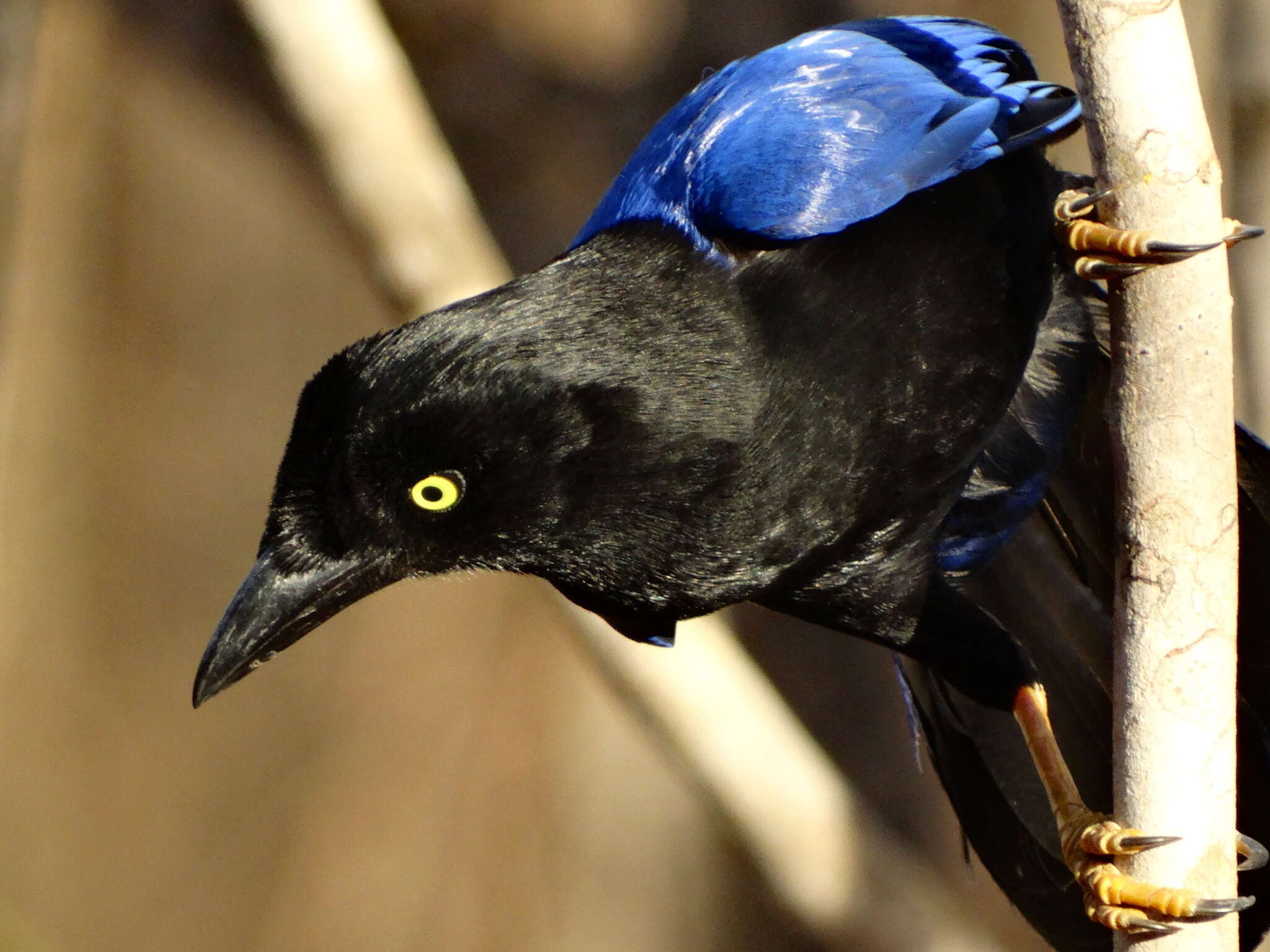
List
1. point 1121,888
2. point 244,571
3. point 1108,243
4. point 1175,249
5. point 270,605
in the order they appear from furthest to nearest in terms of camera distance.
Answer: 1. point 244,571
2. point 1121,888
3. point 270,605
4. point 1108,243
5. point 1175,249

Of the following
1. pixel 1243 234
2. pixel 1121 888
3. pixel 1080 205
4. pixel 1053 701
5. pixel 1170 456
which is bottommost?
pixel 1053 701

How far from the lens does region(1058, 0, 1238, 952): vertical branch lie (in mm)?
1865

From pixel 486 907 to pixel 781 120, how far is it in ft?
11.5

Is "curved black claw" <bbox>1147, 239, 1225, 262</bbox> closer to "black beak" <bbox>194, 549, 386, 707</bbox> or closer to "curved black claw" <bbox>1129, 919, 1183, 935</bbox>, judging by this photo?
"curved black claw" <bbox>1129, 919, 1183, 935</bbox>

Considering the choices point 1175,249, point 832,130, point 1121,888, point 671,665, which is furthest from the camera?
point 671,665

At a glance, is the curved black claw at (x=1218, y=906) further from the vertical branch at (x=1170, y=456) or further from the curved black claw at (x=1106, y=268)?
the curved black claw at (x=1106, y=268)

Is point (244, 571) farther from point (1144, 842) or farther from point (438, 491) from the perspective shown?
point (1144, 842)

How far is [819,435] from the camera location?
2260mm

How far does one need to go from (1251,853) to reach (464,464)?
1.58 m

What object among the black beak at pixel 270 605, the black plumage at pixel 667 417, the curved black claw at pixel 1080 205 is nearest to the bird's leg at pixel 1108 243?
the curved black claw at pixel 1080 205

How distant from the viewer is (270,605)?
2121 millimetres

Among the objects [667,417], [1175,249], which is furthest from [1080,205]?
[667,417]

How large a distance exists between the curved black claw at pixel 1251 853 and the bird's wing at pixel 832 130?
51.8 inches

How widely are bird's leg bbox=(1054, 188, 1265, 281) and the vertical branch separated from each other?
2 cm
